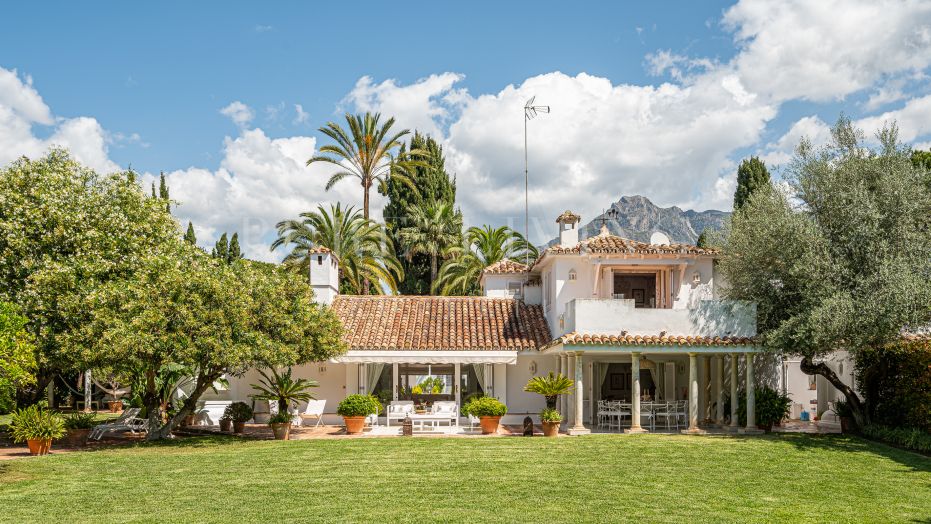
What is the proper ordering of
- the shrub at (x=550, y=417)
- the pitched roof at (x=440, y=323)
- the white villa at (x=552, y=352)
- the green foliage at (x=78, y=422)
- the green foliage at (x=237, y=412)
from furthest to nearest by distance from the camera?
the pitched roof at (x=440, y=323)
the white villa at (x=552, y=352)
the green foliage at (x=237, y=412)
the shrub at (x=550, y=417)
the green foliage at (x=78, y=422)

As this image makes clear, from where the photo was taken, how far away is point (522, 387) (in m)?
28.9

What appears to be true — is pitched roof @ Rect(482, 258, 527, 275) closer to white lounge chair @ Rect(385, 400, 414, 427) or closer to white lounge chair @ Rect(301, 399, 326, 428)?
white lounge chair @ Rect(385, 400, 414, 427)

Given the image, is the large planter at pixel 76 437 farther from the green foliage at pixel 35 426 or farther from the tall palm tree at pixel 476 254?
the tall palm tree at pixel 476 254

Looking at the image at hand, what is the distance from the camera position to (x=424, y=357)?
88.8ft

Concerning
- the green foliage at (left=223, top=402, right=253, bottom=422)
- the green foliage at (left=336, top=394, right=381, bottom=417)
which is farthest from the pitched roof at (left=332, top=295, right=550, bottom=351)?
the green foliage at (left=223, top=402, right=253, bottom=422)

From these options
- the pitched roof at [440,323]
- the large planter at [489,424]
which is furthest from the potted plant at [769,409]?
the large planter at [489,424]

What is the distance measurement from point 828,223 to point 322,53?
50.1 feet

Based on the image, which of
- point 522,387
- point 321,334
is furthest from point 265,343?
point 522,387

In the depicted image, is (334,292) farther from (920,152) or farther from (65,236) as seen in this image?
(920,152)

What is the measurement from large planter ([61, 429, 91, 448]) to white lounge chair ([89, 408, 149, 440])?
1.47 feet

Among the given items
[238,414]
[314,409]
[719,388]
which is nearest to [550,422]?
[719,388]

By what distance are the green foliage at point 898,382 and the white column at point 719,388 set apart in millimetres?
4378

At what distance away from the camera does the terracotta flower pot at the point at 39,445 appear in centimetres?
2022

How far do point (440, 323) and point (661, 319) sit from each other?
29.6 ft
